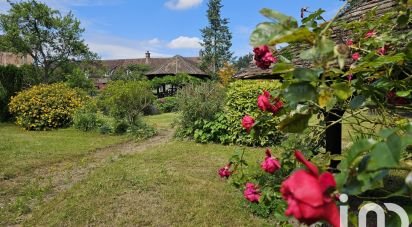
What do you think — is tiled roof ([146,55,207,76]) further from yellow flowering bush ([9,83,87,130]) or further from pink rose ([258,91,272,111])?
pink rose ([258,91,272,111])

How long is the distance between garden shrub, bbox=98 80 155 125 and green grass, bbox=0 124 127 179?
108cm

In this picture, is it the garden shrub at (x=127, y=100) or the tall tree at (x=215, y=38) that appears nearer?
the garden shrub at (x=127, y=100)

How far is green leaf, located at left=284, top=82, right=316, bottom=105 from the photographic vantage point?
3.01ft

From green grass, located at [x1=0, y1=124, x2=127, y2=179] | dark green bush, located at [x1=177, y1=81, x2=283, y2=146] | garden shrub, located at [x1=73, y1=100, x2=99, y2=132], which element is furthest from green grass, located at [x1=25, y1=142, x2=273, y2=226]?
garden shrub, located at [x1=73, y1=100, x2=99, y2=132]

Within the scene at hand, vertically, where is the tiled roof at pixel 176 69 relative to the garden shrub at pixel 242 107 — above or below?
above

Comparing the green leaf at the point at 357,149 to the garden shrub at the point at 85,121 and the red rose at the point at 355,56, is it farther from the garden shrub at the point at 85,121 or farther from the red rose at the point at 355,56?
the garden shrub at the point at 85,121

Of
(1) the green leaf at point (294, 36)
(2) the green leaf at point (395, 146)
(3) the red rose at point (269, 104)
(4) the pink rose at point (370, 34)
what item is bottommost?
(2) the green leaf at point (395, 146)

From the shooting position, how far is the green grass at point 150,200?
14.8ft

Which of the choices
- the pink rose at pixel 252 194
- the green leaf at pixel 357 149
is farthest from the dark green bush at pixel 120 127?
the green leaf at pixel 357 149

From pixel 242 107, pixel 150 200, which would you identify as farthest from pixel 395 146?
pixel 242 107

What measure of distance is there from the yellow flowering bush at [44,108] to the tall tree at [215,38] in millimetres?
33098

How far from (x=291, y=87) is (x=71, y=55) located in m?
29.8

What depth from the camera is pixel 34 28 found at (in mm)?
26125

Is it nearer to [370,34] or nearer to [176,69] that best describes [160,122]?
[370,34]
